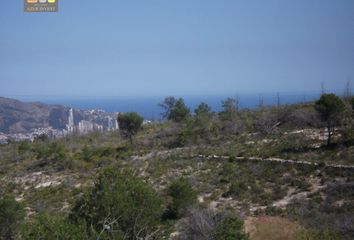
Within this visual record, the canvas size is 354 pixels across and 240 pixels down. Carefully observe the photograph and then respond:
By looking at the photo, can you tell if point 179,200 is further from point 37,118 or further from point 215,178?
point 37,118

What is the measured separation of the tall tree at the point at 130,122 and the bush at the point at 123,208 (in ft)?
90.3

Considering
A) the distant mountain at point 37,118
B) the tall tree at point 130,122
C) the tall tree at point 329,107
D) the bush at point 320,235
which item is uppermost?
the tall tree at point 329,107

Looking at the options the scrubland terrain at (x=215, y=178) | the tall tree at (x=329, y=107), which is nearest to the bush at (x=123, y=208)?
the scrubland terrain at (x=215, y=178)

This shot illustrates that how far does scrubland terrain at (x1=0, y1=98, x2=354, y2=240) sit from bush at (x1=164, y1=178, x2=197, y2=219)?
0.05 meters

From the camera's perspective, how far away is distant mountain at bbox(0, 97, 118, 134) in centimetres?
10588

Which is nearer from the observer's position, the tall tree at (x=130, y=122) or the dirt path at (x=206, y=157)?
the dirt path at (x=206, y=157)

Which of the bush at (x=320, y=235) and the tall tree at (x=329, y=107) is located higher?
the tall tree at (x=329, y=107)

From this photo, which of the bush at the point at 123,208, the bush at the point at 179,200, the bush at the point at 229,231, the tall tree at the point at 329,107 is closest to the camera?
the bush at the point at 229,231

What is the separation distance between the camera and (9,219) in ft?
62.1

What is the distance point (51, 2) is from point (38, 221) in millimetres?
15281

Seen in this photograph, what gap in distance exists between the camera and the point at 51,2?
79.4ft

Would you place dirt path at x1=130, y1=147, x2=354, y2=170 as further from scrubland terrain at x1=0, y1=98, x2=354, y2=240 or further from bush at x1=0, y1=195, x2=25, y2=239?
bush at x1=0, y1=195, x2=25, y2=239

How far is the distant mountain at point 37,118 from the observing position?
10588 centimetres

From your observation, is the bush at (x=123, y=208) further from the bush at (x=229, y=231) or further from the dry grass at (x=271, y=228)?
the dry grass at (x=271, y=228)
